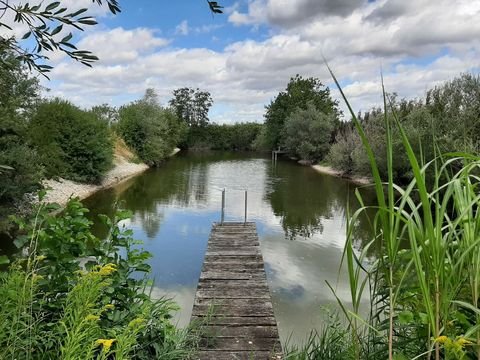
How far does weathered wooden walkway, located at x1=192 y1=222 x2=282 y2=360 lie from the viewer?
2896mm

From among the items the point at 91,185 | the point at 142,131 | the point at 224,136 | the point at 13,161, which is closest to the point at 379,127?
the point at 91,185

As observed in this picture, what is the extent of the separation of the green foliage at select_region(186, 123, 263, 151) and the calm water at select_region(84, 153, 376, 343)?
99.4 ft

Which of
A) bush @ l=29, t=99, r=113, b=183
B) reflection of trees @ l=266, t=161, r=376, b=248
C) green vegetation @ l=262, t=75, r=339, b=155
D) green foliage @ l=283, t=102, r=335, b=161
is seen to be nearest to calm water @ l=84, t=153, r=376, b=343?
reflection of trees @ l=266, t=161, r=376, b=248

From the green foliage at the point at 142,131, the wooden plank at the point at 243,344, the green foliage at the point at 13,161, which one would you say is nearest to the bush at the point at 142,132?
the green foliage at the point at 142,131

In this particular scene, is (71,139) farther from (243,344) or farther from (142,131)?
(243,344)

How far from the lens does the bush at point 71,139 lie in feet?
42.2

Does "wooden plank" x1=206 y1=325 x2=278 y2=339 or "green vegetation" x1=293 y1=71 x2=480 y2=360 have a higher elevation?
"green vegetation" x1=293 y1=71 x2=480 y2=360

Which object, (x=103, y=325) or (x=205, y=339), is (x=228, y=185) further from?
(x=103, y=325)

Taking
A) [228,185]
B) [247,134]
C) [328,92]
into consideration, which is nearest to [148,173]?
[228,185]

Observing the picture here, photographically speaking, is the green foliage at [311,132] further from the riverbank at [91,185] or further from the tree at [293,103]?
the riverbank at [91,185]

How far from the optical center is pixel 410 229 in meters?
1.11

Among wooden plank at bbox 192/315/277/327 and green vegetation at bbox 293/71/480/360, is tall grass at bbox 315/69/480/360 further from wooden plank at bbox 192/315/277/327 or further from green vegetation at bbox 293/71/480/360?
wooden plank at bbox 192/315/277/327

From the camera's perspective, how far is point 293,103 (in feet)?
120

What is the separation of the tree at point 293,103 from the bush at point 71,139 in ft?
76.4
